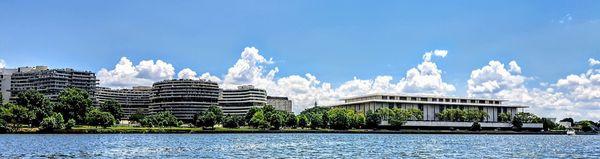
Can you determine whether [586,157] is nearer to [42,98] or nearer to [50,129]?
[50,129]

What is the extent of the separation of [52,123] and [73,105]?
2053 centimetres

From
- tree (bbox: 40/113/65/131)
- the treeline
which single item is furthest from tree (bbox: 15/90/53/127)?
tree (bbox: 40/113/65/131)

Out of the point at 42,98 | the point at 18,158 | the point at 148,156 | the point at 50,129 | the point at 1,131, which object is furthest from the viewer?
the point at 42,98

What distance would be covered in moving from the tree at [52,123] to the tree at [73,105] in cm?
1293

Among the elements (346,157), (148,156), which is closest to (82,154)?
(148,156)

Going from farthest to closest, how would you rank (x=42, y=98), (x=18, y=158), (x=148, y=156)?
(x=42, y=98)
(x=148, y=156)
(x=18, y=158)

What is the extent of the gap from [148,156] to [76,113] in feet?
428

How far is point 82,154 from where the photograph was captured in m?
68.3

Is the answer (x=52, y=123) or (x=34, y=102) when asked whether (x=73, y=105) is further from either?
(x=52, y=123)

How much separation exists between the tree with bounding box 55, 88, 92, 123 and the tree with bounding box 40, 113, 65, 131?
1293 cm

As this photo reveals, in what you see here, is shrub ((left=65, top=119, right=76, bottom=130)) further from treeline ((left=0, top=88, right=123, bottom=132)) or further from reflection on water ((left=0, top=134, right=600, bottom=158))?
reflection on water ((left=0, top=134, right=600, bottom=158))

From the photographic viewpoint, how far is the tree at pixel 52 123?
165 meters

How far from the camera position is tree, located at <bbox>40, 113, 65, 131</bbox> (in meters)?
165

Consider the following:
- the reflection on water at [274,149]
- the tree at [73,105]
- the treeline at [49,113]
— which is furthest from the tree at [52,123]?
the reflection on water at [274,149]
